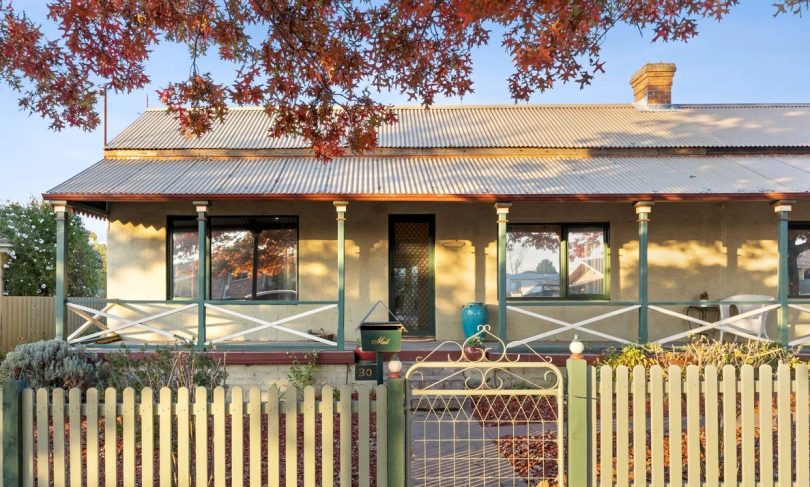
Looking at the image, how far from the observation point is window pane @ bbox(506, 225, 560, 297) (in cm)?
1148

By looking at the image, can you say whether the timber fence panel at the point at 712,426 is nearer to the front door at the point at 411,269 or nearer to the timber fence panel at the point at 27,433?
the timber fence panel at the point at 27,433

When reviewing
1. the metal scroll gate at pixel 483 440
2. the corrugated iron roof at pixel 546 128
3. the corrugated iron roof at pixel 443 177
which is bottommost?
the metal scroll gate at pixel 483 440

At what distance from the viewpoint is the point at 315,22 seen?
19.9ft

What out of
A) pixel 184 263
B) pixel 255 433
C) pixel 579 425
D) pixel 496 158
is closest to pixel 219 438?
pixel 255 433

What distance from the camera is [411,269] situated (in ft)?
37.8

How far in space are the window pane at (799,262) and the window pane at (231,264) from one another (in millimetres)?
10143

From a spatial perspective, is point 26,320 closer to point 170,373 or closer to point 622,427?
point 170,373

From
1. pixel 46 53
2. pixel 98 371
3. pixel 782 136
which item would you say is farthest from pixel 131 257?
pixel 782 136

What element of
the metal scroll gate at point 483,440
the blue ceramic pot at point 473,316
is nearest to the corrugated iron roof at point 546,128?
the blue ceramic pot at point 473,316

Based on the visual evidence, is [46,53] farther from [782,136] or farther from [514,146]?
[782,136]

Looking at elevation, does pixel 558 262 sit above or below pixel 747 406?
above

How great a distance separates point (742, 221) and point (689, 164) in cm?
144

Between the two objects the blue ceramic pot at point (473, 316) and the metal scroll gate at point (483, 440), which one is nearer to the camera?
the metal scroll gate at point (483, 440)

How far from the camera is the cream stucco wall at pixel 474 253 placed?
11258 millimetres
